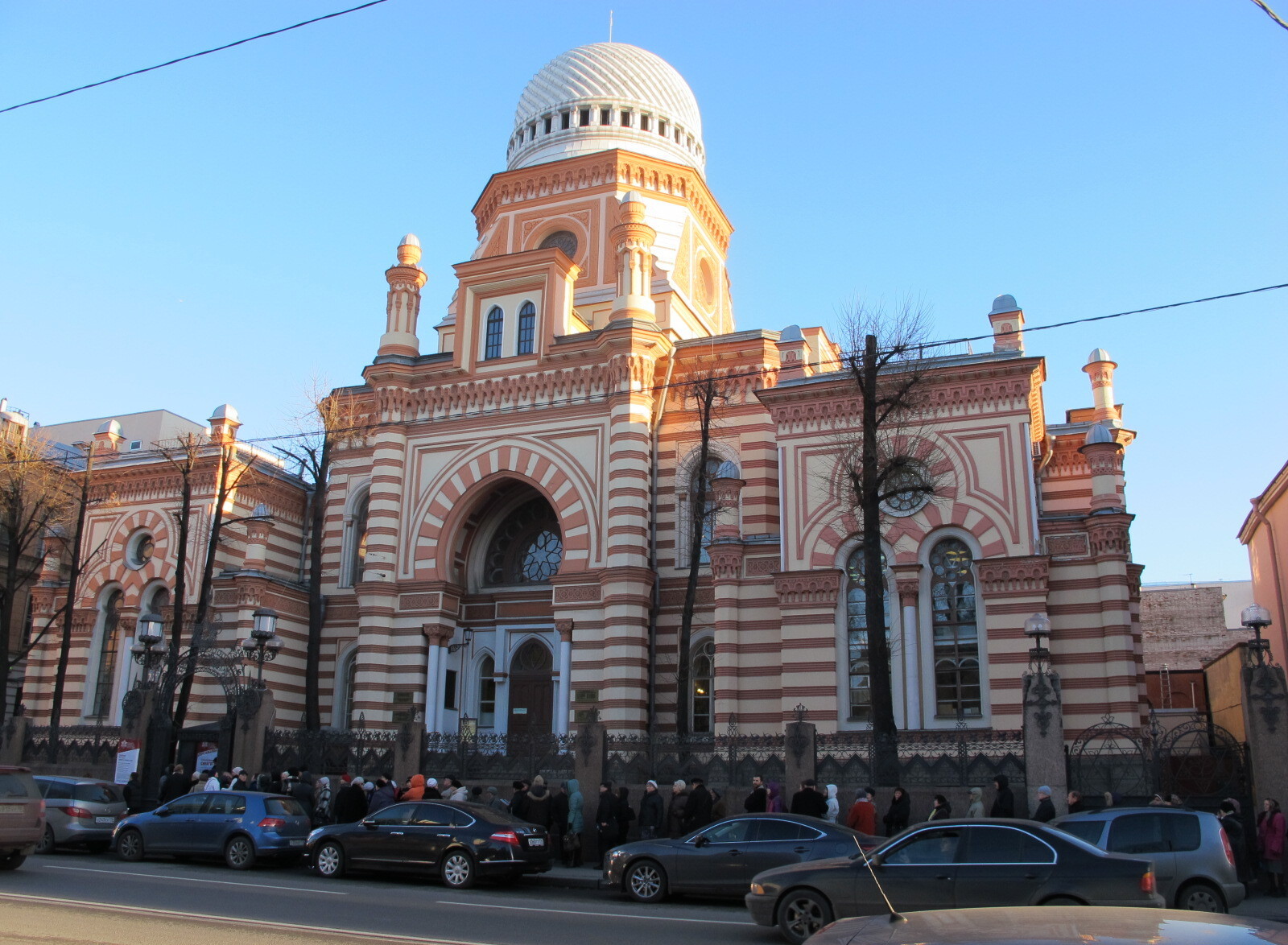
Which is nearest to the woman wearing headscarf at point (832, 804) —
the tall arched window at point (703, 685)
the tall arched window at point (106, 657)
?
the tall arched window at point (703, 685)

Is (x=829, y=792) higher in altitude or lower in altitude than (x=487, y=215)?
lower

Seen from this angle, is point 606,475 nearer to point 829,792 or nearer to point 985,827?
point 829,792

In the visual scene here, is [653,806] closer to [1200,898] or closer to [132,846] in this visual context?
[132,846]

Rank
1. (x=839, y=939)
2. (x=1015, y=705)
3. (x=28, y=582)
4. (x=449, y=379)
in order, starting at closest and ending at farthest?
1. (x=839, y=939)
2. (x=1015, y=705)
3. (x=449, y=379)
4. (x=28, y=582)

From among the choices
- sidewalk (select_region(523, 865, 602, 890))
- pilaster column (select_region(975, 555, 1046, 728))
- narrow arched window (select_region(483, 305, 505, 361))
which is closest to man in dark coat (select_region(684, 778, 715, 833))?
sidewalk (select_region(523, 865, 602, 890))

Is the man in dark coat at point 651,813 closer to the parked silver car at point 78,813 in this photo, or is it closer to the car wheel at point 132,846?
the car wheel at point 132,846

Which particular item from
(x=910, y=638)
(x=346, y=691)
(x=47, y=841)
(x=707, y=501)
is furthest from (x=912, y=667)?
(x=346, y=691)

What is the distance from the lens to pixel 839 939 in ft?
15.0

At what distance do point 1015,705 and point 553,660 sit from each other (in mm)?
13324

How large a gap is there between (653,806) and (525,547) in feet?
52.1

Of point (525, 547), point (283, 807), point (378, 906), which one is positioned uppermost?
point (525, 547)

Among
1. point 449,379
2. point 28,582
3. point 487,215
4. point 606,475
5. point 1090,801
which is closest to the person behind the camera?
point 1090,801

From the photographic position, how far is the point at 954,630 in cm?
2575

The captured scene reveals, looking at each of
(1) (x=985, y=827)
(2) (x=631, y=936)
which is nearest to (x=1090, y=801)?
(1) (x=985, y=827)
